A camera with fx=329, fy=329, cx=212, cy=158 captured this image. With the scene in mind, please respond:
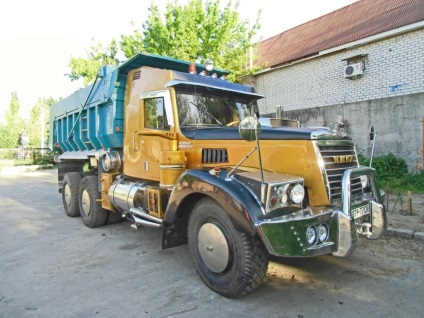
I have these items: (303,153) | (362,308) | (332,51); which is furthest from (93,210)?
(332,51)

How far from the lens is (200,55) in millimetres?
12820

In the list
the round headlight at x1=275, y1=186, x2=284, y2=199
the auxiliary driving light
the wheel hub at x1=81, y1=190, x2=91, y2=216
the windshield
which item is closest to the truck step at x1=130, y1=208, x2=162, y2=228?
the windshield

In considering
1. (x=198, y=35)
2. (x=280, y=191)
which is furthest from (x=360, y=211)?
(x=198, y=35)

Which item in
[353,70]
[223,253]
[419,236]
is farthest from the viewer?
[353,70]

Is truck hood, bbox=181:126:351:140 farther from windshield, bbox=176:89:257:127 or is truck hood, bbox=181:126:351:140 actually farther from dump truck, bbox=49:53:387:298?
windshield, bbox=176:89:257:127

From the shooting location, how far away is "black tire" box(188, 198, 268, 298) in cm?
309

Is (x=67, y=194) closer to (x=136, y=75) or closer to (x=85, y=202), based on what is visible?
(x=85, y=202)

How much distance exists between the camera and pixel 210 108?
15.3ft

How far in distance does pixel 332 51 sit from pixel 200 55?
4.85 m

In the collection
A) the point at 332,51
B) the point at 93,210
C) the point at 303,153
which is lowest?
the point at 93,210

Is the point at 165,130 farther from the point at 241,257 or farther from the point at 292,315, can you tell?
the point at 292,315

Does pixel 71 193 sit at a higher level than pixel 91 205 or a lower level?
higher

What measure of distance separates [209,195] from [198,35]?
10.6 metres

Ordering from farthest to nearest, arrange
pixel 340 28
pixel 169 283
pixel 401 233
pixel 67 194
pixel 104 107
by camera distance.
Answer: pixel 340 28
pixel 67 194
pixel 104 107
pixel 401 233
pixel 169 283
